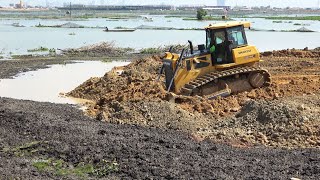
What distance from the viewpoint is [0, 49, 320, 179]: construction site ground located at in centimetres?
915

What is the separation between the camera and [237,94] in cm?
1617

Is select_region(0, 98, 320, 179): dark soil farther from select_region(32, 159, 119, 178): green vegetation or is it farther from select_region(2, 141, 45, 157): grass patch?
select_region(32, 159, 119, 178): green vegetation

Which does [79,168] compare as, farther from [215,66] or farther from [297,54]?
[297,54]

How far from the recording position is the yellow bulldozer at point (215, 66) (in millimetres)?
15758

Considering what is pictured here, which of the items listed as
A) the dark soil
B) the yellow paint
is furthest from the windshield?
the dark soil

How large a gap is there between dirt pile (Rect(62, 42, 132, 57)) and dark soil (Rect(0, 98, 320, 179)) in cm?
2383

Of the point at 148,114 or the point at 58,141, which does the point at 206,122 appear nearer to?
the point at 148,114

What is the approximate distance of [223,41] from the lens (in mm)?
15930

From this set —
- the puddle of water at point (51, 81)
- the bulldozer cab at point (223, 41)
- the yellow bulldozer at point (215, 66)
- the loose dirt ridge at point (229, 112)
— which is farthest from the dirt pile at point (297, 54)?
the bulldozer cab at point (223, 41)

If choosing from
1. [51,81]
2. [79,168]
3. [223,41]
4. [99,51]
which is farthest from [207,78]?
[99,51]

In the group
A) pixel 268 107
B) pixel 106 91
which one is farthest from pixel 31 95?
pixel 268 107

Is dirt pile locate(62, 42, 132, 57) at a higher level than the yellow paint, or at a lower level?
lower

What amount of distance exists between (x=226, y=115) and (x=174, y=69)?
2.81 m

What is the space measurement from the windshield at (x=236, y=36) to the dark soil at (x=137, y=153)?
4620 mm
